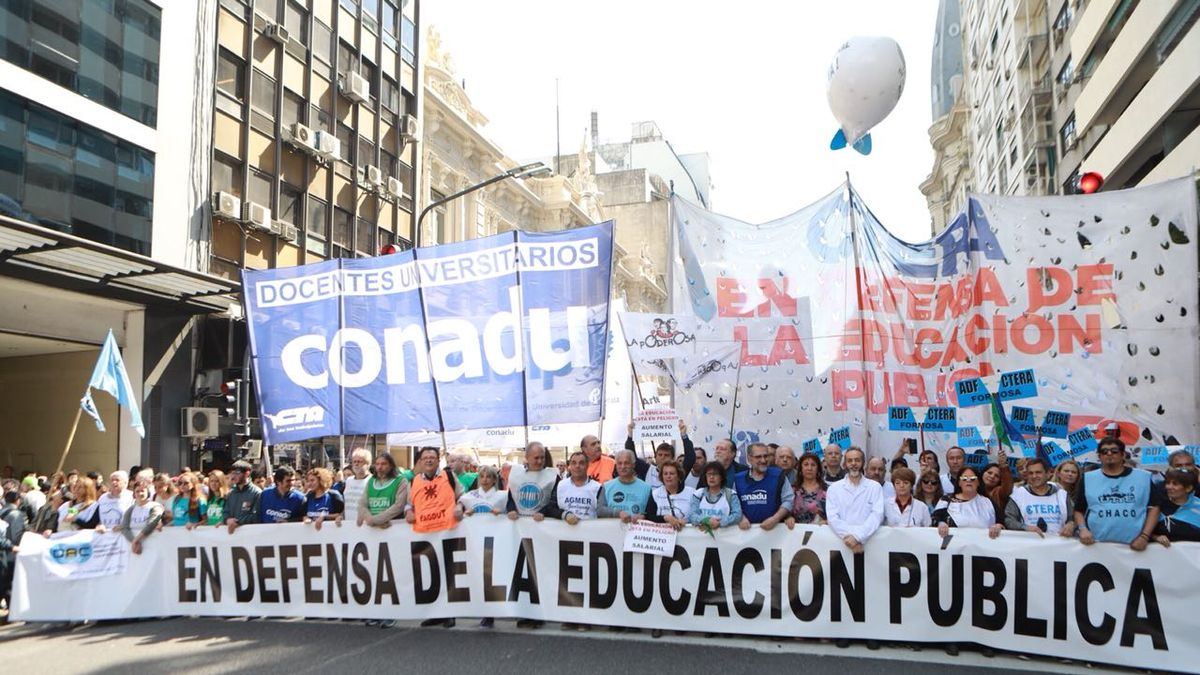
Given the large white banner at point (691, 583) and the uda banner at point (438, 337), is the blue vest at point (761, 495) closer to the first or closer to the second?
the large white banner at point (691, 583)

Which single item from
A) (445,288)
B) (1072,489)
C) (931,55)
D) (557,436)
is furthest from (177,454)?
(931,55)

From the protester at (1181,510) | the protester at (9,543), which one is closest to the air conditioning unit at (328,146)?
the protester at (9,543)

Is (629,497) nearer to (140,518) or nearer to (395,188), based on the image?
(140,518)

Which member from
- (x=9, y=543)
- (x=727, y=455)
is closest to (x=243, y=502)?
(x=9, y=543)

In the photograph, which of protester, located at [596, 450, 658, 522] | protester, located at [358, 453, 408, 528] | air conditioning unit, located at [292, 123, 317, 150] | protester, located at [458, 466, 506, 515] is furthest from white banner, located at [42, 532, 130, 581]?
air conditioning unit, located at [292, 123, 317, 150]

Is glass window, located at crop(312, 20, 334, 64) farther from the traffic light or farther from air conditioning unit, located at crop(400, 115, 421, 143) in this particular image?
the traffic light

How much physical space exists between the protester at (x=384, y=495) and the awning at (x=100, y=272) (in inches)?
312

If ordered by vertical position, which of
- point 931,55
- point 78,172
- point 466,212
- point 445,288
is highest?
point 931,55

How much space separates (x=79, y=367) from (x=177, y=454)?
293 cm

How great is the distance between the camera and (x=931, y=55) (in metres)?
72.9

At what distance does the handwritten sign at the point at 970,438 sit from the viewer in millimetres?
10383

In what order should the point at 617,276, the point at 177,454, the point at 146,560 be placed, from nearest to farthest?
the point at 146,560, the point at 177,454, the point at 617,276

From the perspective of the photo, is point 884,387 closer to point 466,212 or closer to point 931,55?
point 466,212

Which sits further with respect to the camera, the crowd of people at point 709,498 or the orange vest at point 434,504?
the orange vest at point 434,504
